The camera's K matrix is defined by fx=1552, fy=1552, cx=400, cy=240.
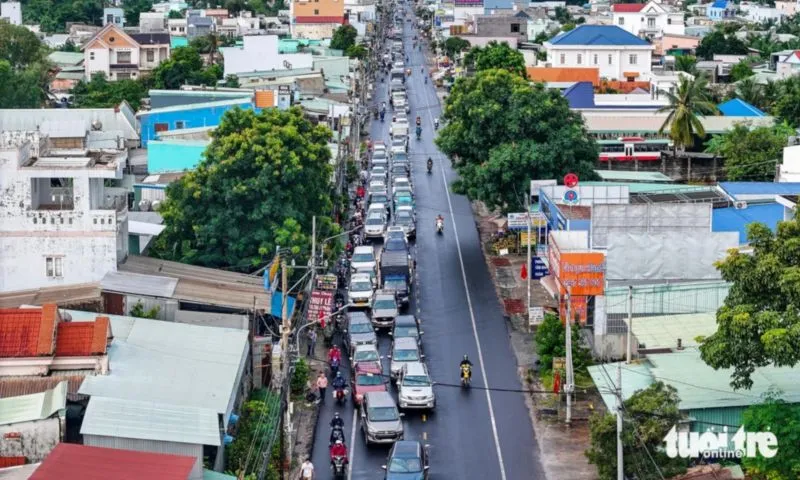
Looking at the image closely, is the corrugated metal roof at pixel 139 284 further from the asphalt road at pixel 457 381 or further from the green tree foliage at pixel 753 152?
the green tree foliage at pixel 753 152

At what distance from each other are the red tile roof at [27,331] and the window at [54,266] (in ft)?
23.0

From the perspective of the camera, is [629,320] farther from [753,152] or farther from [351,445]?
[753,152]

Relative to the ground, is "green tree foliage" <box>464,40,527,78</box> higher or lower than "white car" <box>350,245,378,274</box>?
higher

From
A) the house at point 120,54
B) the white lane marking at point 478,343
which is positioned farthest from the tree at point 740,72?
the house at point 120,54

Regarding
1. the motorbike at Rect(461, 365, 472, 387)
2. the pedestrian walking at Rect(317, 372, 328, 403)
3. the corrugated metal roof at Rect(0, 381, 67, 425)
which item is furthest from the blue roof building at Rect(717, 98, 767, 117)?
the corrugated metal roof at Rect(0, 381, 67, 425)

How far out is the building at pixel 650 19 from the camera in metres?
154

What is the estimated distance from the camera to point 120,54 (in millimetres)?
118500

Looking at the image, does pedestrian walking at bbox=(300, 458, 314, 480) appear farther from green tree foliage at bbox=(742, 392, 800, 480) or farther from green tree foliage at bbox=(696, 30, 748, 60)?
green tree foliage at bbox=(696, 30, 748, 60)

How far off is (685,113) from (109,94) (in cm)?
3535

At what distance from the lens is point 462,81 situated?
68.4 m

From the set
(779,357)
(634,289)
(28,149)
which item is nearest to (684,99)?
(634,289)

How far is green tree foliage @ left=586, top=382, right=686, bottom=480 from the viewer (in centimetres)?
3403

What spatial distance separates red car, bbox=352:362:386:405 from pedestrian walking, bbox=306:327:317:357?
382 cm

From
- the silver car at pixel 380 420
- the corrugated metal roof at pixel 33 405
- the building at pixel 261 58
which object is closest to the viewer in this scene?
the corrugated metal roof at pixel 33 405
